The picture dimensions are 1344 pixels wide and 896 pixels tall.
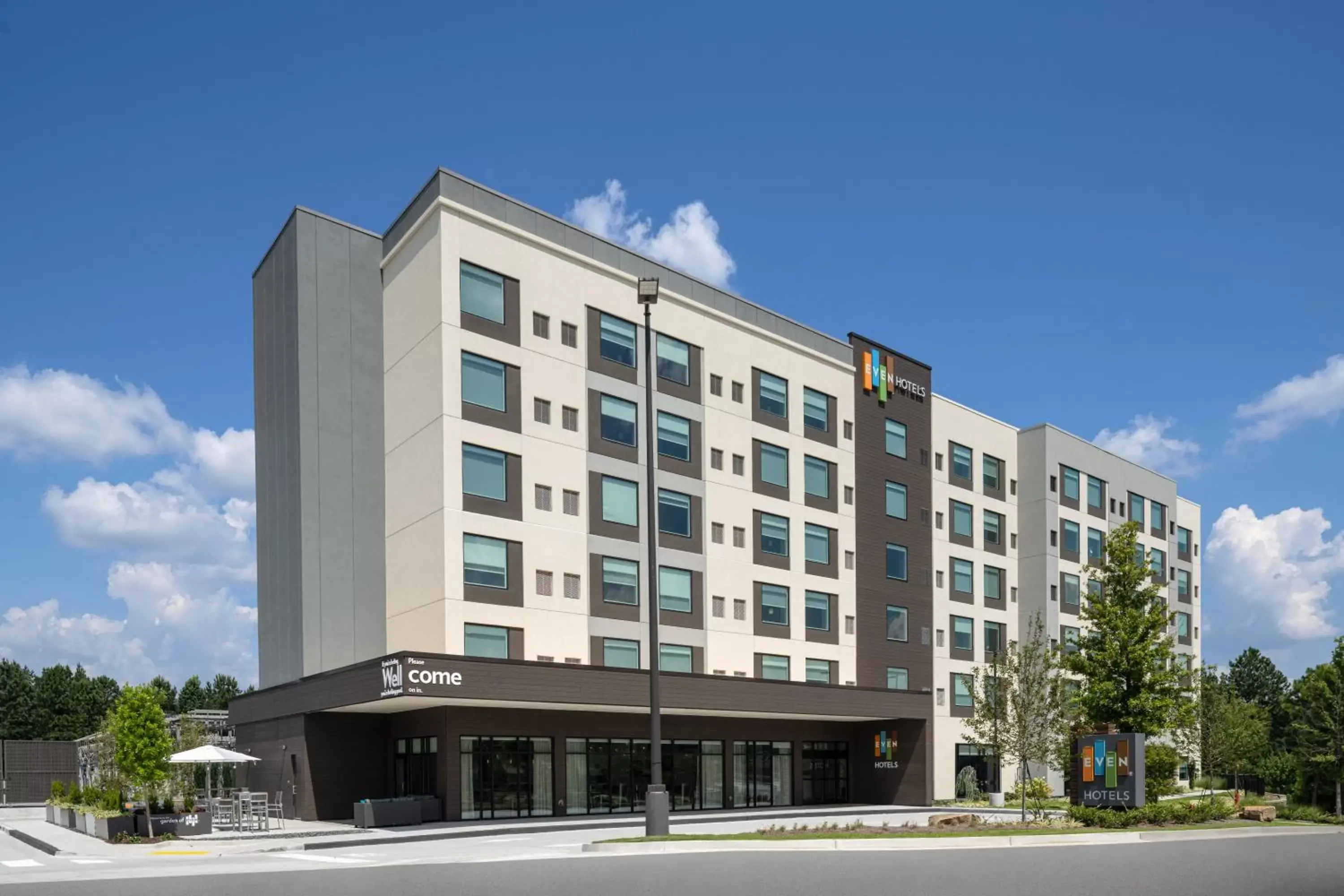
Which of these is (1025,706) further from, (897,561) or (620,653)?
(897,561)

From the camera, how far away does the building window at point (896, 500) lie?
57.6m

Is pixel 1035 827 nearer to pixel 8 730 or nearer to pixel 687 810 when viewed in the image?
pixel 687 810

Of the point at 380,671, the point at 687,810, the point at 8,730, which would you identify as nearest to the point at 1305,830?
the point at 687,810

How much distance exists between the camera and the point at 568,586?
42.2 metres

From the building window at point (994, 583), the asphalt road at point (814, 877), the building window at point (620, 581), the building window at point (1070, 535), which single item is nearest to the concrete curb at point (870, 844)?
the asphalt road at point (814, 877)

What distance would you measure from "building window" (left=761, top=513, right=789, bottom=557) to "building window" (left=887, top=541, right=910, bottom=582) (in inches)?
315

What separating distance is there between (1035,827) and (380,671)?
19.3m

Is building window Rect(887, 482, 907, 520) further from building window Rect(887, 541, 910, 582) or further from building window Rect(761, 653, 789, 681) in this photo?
building window Rect(761, 653, 789, 681)

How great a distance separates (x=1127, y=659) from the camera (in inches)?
1590

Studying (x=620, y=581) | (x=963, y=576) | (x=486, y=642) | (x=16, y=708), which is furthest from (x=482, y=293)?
(x=16, y=708)

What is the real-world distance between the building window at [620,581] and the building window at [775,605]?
7.16 m

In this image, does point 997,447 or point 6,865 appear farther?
point 997,447

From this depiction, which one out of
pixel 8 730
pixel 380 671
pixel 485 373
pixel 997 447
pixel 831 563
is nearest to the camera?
pixel 380 671

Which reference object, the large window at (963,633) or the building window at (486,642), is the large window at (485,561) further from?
the large window at (963,633)
